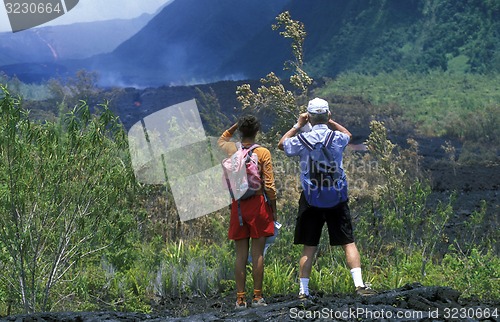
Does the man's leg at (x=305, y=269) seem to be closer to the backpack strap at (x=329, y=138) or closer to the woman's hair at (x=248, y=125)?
the backpack strap at (x=329, y=138)

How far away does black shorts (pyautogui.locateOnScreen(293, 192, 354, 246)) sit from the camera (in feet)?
19.5

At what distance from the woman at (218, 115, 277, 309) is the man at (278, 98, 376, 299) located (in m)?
0.21

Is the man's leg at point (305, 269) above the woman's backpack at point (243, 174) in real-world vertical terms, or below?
below

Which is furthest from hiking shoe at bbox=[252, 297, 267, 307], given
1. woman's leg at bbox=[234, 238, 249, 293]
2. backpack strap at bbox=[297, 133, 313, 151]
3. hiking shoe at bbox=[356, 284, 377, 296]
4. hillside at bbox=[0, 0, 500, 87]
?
hillside at bbox=[0, 0, 500, 87]

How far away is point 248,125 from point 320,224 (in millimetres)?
865

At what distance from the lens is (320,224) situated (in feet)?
19.6

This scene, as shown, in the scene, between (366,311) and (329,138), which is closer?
(366,311)

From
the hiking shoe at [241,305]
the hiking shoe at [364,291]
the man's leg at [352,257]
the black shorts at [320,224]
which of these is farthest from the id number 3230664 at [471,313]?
the hiking shoe at [241,305]

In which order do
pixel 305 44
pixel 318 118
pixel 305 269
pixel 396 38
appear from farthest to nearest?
pixel 305 44 → pixel 396 38 → pixel 305 269 → pixel 318 118

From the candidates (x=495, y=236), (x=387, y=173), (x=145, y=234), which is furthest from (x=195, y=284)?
(x=495, y=236)

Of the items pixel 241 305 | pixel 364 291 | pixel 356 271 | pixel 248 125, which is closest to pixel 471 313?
pixel 364 291

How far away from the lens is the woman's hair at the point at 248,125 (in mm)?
5871

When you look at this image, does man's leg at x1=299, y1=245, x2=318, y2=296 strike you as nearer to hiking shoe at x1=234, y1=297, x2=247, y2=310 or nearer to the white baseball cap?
hiking shoe at x1=234, y1=297, x2=247, y2=310

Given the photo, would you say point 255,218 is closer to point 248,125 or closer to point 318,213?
point 318,213
